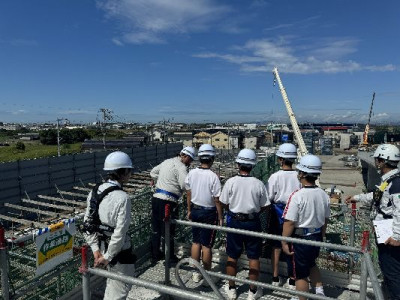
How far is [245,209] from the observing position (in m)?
4.38

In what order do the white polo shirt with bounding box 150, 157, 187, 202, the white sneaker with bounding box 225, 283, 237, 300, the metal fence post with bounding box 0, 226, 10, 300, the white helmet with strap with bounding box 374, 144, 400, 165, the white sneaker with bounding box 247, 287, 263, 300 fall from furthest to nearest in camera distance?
the white polo shirt with bounding box 150, 157, 187, 202 → the white sneaker with bounding box 225, 283, 237, 300 → the white sneaker with bounding box 247, 287, 263, 300 → the white helmet with strap with bounding box 374, 144, 400, 165 → the metal fence post with bounding box 0, 226, 10, 300

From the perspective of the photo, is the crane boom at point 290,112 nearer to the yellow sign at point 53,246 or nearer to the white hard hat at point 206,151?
the white hard hat at point 206,151

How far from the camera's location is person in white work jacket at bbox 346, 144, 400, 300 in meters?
3.61

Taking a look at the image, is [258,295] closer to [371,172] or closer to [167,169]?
[167,169]

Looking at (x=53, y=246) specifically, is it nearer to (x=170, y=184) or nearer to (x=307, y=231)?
(x=170, y=184)

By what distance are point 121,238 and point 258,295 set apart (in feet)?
7.51

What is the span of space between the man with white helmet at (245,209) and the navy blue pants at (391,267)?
1.48 m

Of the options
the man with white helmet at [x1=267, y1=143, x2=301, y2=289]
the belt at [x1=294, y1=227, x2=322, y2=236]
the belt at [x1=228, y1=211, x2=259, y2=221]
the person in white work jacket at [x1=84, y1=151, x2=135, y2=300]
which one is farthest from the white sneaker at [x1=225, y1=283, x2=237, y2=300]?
the person in white work jacket at [x1=84, y1=151, x2=135, y2=300]

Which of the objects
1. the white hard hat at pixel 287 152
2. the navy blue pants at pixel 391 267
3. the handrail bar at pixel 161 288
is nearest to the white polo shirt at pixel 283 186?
the white hard hat at pixel 287 152

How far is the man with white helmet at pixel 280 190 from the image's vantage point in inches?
191

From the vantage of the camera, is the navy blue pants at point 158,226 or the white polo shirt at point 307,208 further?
the navy blue pants at point 158,226

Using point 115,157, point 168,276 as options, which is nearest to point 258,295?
point 168,276

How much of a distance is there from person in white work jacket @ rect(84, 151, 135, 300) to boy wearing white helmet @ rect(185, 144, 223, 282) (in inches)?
56.6

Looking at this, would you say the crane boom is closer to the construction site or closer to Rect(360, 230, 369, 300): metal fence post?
the construction site
